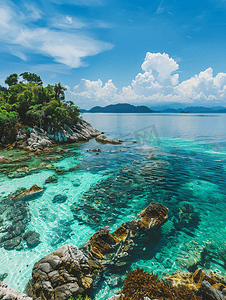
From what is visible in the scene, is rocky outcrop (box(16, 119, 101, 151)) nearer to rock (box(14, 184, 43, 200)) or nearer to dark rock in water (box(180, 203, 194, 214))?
rock (box(14, 184, 43, 200))

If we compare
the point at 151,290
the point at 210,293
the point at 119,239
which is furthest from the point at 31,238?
the point at 210,293

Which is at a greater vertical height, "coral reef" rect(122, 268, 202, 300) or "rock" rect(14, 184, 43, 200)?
"coral reef" rect(122, 268, 202, 300)

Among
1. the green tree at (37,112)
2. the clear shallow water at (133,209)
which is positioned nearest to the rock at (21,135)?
the green tree at (37,112)

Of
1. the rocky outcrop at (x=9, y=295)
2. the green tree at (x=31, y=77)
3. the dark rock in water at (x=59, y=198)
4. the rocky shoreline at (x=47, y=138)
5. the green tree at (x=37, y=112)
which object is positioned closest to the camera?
the rocky outcrop at (x=9, y=295)

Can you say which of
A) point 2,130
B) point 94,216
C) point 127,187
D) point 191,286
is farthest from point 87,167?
point 2,130

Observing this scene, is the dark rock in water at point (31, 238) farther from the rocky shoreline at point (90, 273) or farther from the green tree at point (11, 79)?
the green tree at point (11, 79)

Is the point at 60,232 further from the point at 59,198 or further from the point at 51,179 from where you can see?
the point at 51,179

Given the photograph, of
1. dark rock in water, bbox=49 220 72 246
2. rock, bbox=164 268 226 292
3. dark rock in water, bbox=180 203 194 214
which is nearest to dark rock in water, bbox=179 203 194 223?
dark rock in water, bbox=180 203 194 214

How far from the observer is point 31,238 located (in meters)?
11.0

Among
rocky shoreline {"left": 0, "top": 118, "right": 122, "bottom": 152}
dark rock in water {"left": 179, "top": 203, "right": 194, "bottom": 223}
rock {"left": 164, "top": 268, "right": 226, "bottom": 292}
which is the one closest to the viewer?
rock {"left": 164, "top": 268, "right": 226, "bottom": 292}

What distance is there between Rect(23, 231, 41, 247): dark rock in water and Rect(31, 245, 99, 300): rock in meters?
A: 3.69

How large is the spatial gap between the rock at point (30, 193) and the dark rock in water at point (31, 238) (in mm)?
5714

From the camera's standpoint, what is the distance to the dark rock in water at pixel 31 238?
10534 mm

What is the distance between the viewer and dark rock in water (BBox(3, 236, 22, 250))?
1019 centimetres
